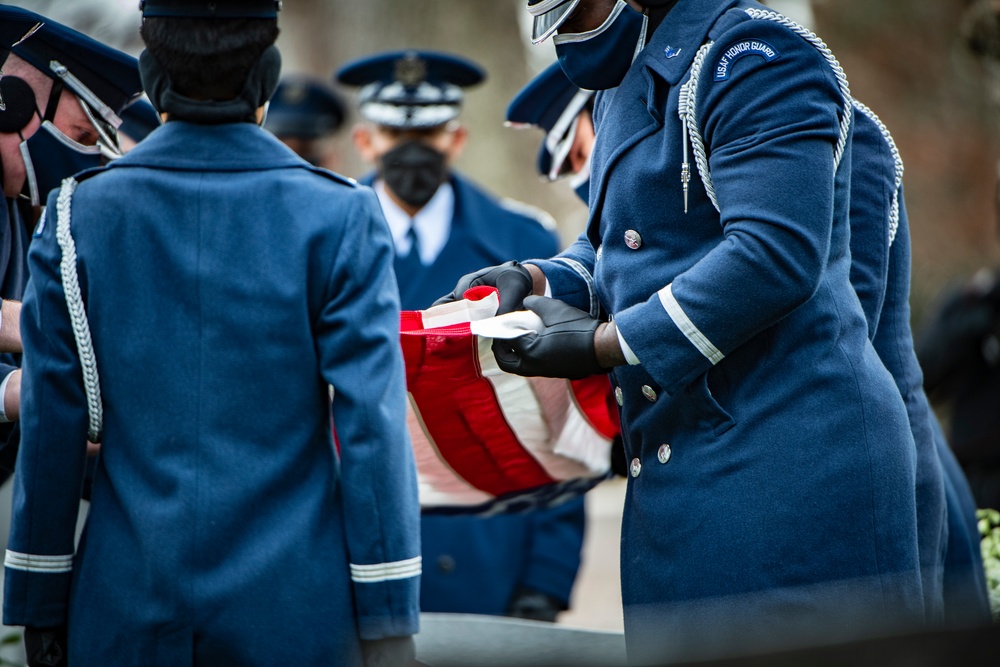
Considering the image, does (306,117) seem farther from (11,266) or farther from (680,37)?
(680,37)

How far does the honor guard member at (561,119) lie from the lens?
12.4 feet

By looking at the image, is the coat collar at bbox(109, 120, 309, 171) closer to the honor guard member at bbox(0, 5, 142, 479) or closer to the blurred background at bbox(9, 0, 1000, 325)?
the honor guard member at bbox(0, 5, 142, 479)

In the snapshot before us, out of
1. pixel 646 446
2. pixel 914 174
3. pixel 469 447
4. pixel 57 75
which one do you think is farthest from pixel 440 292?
pixel 914 174

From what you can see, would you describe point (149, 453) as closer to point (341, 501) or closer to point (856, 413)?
point (341, 501)

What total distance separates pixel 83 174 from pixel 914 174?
954cm

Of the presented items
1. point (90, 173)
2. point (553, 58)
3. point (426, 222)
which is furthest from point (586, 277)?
point (553, 58)

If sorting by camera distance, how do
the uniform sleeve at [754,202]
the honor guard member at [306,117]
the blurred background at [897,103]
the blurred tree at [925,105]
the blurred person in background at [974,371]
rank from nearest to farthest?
1. the uniform sleeve at [754,202]
2. the blurred person in background at [974,371]
3. the honor guard member at [306,117]
4. the blurred background at [897,103]
5. the blurred tree at [925,105]

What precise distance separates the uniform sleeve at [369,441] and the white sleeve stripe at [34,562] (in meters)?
0.51

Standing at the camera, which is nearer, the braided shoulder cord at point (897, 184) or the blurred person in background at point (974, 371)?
the braided shoulder cord at point (897, 184)

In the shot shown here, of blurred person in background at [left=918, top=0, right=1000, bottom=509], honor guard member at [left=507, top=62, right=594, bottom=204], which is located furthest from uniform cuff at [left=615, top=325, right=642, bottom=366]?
blurred person in background at [left=918, top=0, right=1000, bottom=509]

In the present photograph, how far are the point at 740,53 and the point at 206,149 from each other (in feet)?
3.15

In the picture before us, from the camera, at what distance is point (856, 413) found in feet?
7.33

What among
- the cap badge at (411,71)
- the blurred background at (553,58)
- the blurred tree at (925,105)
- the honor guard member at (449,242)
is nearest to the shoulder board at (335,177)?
the honor guard member at (449,242)

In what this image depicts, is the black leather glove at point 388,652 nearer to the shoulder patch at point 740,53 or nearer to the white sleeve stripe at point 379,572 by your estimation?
the white sleeve stripe at point 379,572
